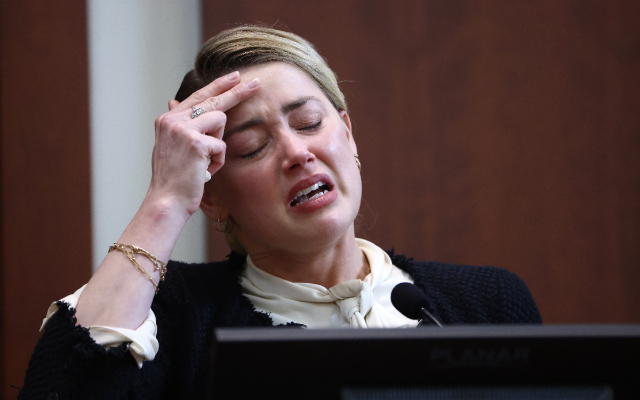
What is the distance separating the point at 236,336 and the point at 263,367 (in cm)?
4

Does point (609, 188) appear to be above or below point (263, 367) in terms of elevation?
below

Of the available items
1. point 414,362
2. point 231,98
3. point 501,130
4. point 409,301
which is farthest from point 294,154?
point 501,130

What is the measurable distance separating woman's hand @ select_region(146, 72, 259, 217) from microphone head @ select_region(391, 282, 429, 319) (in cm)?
53

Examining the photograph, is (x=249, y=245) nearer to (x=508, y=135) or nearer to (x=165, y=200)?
(x=165, y=200)

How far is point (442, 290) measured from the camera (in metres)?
1.40

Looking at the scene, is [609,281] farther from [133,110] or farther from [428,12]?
[133,110]

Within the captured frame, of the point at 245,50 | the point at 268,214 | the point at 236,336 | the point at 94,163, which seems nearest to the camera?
the point at 236,336

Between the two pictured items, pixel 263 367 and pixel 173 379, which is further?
pixel 173 379

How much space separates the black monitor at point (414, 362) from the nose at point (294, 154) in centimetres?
72

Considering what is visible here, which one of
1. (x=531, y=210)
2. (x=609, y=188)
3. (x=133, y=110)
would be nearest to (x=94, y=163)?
(x=133, y=110)

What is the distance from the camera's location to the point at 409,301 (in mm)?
857

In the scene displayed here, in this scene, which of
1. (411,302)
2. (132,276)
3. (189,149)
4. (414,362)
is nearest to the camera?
(414,362)

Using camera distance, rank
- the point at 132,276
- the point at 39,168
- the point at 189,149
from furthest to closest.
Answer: the point at 39,168 → the point at 189,149 → the point at 132,276

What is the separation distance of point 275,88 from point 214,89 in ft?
0.45
